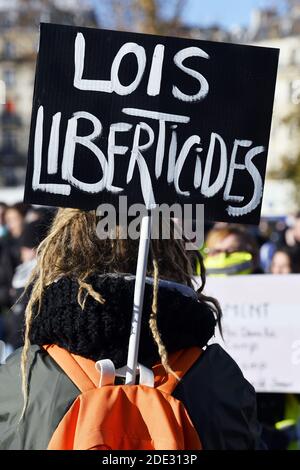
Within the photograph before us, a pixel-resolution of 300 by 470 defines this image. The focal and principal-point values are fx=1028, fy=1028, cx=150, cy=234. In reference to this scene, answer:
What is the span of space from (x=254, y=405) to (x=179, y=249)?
1.77 ft

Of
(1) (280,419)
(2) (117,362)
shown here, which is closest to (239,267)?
(1) (280,419)

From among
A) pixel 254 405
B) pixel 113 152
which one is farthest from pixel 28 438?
pixel 113 152

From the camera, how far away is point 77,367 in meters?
2.67

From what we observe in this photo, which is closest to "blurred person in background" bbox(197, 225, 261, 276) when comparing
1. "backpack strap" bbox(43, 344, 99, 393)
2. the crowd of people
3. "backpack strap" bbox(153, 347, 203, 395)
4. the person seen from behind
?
the crowd of people

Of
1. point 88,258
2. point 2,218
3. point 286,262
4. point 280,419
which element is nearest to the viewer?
point 88,258

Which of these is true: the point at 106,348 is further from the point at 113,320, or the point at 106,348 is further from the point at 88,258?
the point at 88,258

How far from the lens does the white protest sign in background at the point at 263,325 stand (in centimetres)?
550

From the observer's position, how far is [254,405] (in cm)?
279

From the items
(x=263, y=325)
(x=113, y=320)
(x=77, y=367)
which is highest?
(x=113, y=320)

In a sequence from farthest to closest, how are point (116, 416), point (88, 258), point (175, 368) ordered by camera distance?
point (88, 258)
point (175, 368)
point (116, 416)

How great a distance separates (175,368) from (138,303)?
20 centimetres

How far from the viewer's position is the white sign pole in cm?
268

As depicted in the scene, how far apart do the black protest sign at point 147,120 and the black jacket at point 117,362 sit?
31 cm

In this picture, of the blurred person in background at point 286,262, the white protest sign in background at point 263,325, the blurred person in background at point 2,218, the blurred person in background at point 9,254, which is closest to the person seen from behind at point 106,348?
the white protest sign in background at point 263,325
